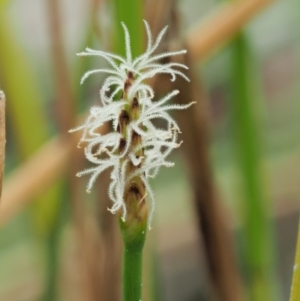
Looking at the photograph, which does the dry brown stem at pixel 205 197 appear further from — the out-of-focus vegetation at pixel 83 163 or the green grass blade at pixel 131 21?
the green grass blade at pixel 131 21

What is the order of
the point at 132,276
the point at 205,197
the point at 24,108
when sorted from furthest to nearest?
the point at 24,108, the point at 205,197, the point at 132,276

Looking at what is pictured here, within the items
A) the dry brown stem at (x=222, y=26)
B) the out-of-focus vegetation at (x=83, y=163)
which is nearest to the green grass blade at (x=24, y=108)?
the out-of-focus vegetation at (x=83, y=163)

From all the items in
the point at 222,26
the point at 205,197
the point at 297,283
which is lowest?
the point at 297,283

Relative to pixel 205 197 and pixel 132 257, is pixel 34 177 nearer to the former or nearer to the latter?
pixel 205 197

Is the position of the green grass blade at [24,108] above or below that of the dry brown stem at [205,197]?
above

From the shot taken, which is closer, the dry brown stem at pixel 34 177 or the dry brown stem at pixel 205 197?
the dry brown stem at pixel 205 197

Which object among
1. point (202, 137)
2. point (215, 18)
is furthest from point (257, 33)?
point (202, 137)

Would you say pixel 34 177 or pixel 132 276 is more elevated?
pixel 34 177

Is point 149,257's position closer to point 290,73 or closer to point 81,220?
point 81,220

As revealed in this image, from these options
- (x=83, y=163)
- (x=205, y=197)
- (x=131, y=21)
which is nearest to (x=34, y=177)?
(x=83, y=163)
